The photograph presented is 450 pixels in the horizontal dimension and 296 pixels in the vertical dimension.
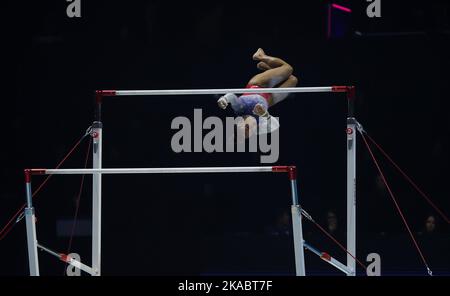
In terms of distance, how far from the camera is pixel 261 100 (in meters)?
7.03

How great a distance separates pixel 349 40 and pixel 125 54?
214 centimetres

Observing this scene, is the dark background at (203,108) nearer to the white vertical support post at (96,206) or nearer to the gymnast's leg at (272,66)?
the gymnast's leg at (272,66)

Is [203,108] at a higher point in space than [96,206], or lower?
higher

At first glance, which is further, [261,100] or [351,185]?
[261,100]

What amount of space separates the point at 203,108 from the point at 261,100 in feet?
6.10

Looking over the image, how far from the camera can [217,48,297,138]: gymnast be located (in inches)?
269

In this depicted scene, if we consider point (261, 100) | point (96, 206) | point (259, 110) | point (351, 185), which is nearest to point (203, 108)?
point (261, 100)

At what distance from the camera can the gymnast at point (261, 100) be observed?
6821mm
